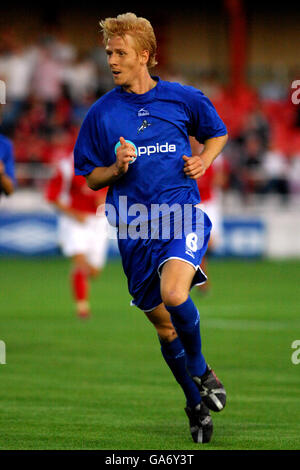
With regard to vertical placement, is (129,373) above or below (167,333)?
below

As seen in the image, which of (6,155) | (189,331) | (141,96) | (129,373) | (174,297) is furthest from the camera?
(6,155)

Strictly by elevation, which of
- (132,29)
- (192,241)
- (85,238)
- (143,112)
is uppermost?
(132,29)

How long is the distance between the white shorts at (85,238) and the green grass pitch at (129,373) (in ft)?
2.43

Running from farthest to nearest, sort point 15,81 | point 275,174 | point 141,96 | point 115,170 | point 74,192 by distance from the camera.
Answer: point 15,81, point 275,174, point 74,192, point 141,96, point 115,170

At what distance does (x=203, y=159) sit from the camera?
6.31 metres

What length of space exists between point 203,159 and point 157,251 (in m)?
0.61

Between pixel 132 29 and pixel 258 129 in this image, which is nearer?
pixel 132 29

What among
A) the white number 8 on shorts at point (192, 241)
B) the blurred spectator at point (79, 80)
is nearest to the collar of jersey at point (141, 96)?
the white number 8 on shorts at point (192, 241)

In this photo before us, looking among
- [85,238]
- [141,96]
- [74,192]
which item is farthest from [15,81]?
[141,96]

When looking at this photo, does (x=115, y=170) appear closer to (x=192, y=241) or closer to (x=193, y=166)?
(x=193, y=166)

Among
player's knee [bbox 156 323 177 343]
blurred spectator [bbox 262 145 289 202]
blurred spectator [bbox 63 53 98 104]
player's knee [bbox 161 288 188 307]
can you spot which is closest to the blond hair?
player's knee [bbox 161 288 188 307]

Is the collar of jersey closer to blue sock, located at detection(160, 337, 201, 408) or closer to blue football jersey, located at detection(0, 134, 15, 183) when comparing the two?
blue sock, located at detection(160, 337, 201, 408)
